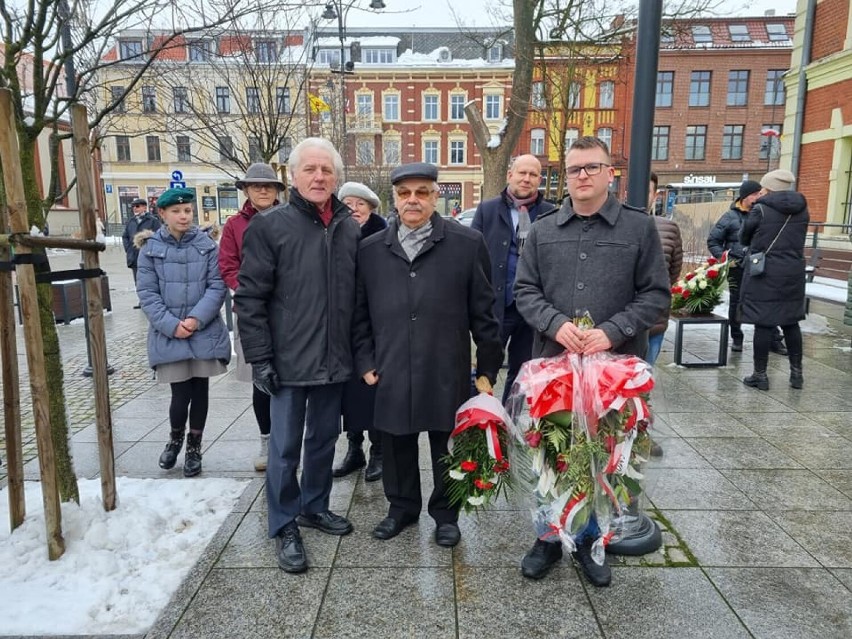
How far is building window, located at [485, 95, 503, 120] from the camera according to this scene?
46094 mm

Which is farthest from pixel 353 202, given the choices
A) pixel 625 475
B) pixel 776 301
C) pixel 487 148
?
pixel 487 148

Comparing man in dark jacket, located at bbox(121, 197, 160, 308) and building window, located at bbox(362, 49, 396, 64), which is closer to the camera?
man in dark jacket, located at bbox(121, 197, 160, 308)

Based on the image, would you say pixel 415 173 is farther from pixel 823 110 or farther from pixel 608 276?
pixel 823 110

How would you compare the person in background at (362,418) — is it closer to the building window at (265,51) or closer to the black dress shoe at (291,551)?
the black dress shoe at (291,551)

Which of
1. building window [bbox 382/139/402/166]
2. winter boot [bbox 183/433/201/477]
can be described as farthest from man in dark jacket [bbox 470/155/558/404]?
building window [bbox 382/139/402/166]

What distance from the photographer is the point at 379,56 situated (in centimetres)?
4794

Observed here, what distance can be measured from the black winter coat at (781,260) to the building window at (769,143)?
39658 millimetres

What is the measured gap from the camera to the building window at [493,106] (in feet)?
151

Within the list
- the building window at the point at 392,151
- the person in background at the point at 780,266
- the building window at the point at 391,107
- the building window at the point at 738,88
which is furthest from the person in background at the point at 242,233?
the building window at the point at 391,107

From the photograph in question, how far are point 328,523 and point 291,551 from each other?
14.6 inches

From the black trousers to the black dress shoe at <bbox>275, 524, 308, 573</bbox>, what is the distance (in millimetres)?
553

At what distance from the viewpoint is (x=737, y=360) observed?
763cm

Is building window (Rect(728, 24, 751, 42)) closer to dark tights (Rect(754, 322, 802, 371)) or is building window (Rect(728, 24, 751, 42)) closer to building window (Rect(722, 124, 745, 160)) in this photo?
building window (Rect(722, 124, 745, 160))

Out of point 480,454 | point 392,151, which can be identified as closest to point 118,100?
point 480,454
